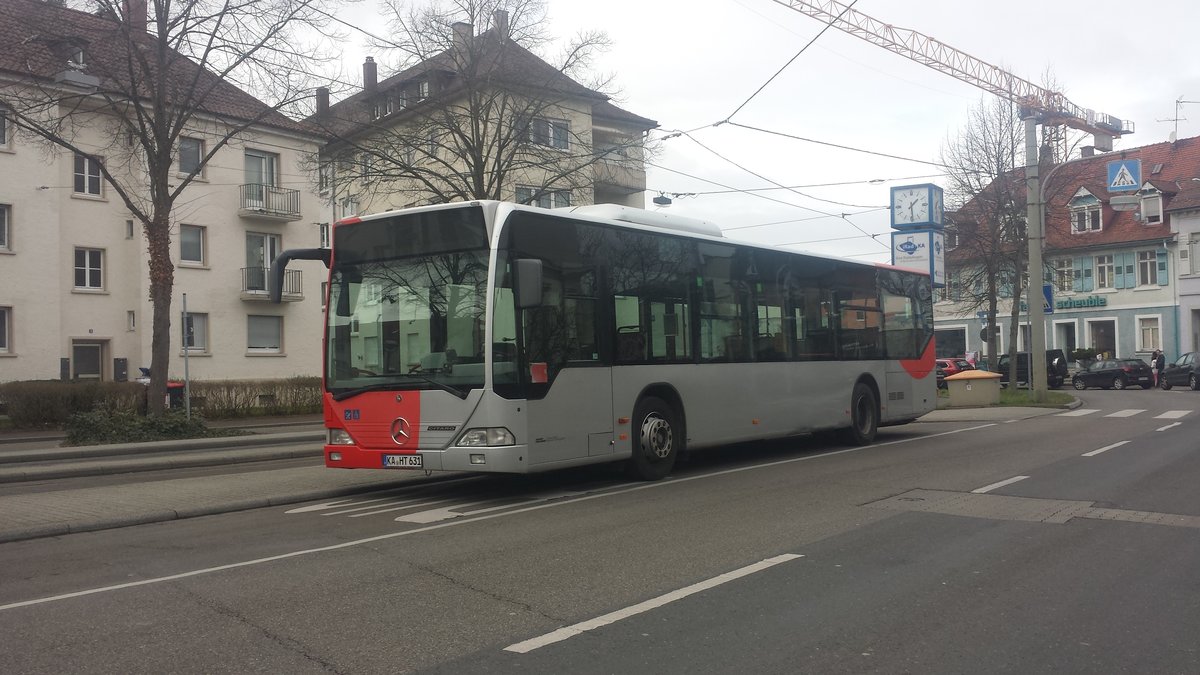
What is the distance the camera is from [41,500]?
11586 mm

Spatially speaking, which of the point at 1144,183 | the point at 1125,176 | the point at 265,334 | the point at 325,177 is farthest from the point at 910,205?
the point at 1144,183

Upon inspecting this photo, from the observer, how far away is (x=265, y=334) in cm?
3775

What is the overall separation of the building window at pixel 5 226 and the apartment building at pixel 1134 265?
37.6m

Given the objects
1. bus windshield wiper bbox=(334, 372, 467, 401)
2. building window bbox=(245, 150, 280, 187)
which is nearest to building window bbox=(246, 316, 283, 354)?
building window bbox=(245, 150, 280, 187)

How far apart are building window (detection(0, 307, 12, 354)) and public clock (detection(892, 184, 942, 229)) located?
27305 mm

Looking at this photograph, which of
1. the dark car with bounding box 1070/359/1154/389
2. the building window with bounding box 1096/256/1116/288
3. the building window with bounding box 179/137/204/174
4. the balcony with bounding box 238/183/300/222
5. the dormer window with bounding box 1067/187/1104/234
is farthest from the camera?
the dormer window with bounding box 1067/187/1104/234

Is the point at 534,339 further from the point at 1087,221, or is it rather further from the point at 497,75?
the point at 1087,221

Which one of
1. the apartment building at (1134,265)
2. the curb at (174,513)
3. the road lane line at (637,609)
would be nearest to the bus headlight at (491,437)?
the curb at (174,513)

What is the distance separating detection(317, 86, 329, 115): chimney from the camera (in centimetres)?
2067

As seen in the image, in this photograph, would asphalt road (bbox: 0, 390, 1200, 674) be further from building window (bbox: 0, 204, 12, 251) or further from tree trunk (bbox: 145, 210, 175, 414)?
building window (bbox: 0, 204, 12, 251)

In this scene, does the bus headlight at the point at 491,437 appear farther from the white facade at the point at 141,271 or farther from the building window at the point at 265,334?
the building window at the point at 265,334

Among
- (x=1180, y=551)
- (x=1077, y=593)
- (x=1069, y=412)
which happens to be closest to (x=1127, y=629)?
(x=1077, y=593)

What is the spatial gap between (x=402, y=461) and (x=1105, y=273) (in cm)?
Result: 5300

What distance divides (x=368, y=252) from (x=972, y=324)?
55.9 m
